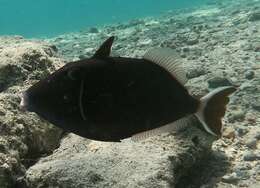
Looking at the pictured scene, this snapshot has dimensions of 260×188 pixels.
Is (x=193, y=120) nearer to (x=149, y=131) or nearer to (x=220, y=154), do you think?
(x=220, y=154)

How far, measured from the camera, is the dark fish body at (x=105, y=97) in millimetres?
1875

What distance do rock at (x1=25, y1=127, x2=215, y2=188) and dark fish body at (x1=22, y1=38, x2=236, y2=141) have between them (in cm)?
151

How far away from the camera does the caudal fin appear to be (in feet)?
7.26

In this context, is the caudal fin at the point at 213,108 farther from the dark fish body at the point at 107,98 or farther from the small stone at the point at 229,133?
the small stone at the point at 229,133

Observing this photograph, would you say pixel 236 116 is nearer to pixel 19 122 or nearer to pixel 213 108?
pixel 19 122

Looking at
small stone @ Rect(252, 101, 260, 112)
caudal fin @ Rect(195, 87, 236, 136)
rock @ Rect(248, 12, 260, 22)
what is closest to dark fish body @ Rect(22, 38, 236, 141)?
caudal fin @ Rect(195, 87, 236, 136)

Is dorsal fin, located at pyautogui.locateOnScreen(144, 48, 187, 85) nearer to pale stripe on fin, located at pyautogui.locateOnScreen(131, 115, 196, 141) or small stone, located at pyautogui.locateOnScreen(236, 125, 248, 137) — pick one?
pale stripe on fin, located at pyautogui.locateOnScreen(131, 115, 196, 141)

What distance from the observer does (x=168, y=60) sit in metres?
2.10

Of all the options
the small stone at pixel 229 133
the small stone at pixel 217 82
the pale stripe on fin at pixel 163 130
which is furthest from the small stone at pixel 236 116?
the pale stripe on fin at pixel 163 130

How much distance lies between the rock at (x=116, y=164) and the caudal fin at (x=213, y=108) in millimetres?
1299

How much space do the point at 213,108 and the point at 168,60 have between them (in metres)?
0.41

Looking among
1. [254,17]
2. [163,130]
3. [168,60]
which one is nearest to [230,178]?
[163,130]

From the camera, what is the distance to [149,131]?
204cm

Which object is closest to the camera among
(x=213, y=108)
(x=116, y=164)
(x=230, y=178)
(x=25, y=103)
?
(x=25, y=103)
